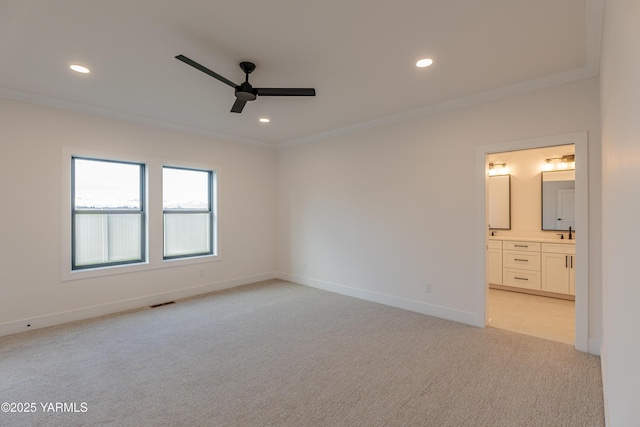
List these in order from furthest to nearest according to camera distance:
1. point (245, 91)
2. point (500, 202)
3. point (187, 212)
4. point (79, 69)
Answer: point (500, 202) < point (187, 212) < point (79, 69) < point (245, 91)

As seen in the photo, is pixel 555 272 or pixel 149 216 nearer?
pixel 149 216

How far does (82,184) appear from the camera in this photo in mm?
4051

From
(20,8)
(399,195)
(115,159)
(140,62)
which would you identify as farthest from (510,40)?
(115,159)

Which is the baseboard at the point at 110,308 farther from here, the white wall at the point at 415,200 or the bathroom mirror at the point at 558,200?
the bathroom mirror at the point at 558,200

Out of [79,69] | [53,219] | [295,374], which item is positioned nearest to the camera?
[295,374]

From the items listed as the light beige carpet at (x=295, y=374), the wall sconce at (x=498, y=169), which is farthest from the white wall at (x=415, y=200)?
the wall sconce at (x=498, y=169)

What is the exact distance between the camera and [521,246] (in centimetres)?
500

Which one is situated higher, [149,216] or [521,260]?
[149,216]

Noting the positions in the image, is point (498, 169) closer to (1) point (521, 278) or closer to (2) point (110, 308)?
(1) point (521, 278)

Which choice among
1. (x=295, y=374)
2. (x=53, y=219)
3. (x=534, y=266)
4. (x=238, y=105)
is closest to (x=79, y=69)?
(x=238, y=105)

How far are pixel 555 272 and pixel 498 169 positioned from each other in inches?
77.2

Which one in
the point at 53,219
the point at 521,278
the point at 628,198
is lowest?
the point at 521,278

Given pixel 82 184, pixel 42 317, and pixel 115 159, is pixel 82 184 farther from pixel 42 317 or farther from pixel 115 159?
pixel 42 317

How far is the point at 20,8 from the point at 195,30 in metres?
1.10
